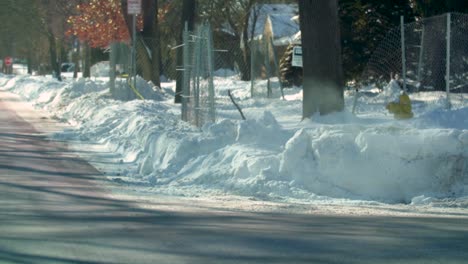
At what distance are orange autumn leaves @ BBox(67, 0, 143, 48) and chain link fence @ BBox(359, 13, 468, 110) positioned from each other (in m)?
19.4

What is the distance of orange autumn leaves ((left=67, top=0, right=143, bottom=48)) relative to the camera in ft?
124

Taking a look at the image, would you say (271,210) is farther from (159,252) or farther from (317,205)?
(159,252)

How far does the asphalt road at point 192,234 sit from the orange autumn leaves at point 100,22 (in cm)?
2724

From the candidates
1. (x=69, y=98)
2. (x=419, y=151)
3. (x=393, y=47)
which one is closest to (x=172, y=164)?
(x=419, y=151)

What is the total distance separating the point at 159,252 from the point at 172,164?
18.2 ft

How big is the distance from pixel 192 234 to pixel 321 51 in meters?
7.50

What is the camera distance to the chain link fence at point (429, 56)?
1758cm

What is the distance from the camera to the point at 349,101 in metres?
20.9

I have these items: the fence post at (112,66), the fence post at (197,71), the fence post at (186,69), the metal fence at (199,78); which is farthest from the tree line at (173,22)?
the fence post at (186,69)

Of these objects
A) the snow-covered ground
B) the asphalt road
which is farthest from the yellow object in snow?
the asphalt road

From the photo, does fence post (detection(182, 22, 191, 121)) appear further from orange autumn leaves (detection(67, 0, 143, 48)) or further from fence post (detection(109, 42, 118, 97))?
orange autumn leaves (detection(67, 0, 143, 48))

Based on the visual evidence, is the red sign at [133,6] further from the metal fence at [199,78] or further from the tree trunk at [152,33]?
the tree trunk at [152,33]

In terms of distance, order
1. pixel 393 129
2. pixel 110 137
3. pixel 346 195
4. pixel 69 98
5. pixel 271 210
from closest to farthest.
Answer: pixel 271 210, pixel 346 195, pixel 393 129, pixel 110 137, pixel 69 98

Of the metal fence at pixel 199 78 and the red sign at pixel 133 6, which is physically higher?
the red sign at pixel 133 6
